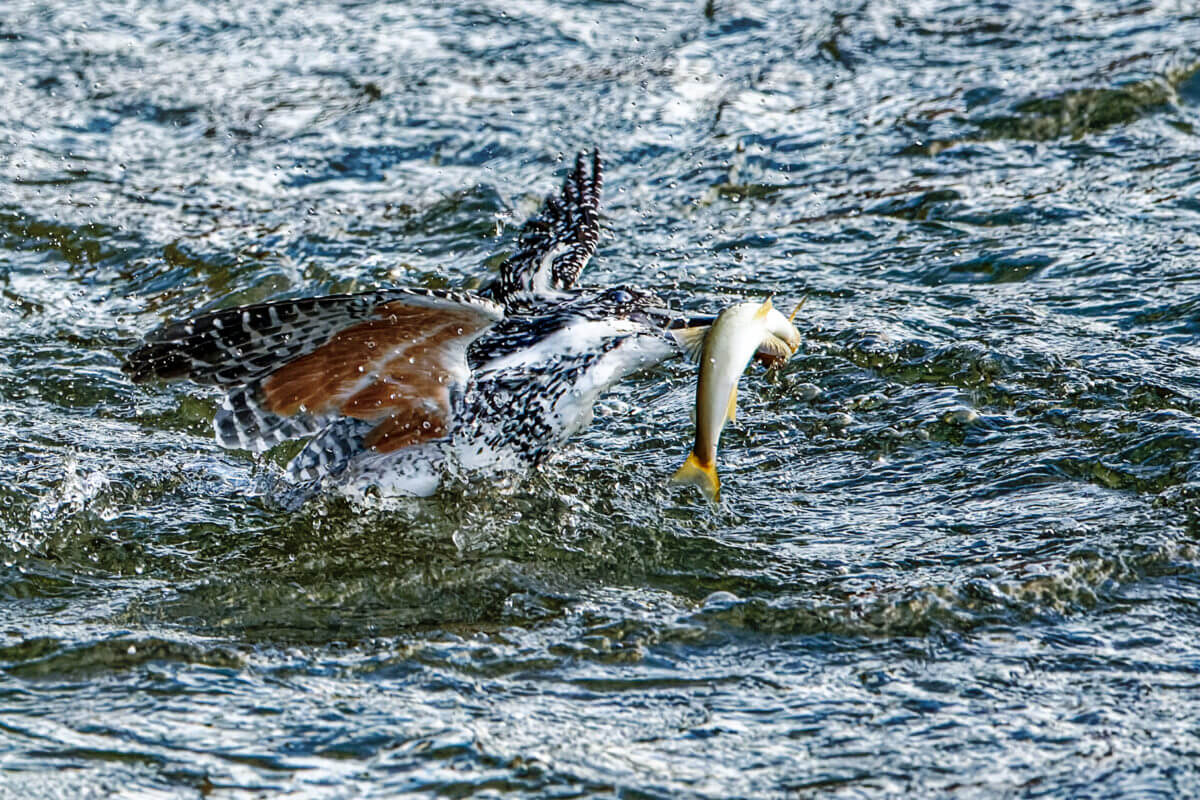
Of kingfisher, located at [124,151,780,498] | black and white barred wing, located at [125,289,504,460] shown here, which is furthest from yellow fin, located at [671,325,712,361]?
black and white barred wing, located at [125,289,504,460]

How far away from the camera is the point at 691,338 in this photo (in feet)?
15.0

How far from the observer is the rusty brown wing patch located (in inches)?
179

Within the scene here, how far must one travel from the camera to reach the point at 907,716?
3498 millimetres

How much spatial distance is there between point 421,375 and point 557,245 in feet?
3.48

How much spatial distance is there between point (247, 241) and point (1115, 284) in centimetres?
398

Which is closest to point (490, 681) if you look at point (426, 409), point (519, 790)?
point (519, 790)

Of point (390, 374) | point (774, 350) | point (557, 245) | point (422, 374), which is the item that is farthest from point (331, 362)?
point (774, 350)

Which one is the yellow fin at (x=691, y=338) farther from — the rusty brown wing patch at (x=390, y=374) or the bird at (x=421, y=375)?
the rusty brown wing patch at (x=390, y=374)

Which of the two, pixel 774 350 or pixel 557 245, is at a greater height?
pixel 557 245

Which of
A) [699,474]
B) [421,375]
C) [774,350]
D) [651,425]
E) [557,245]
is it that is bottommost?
[651,425]

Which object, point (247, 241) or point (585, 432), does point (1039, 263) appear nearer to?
point (585, 432)

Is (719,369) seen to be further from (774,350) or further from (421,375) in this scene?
(421,375)

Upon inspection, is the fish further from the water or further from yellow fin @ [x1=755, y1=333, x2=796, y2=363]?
the water

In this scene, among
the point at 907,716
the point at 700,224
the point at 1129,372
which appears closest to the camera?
the point at 907,716
